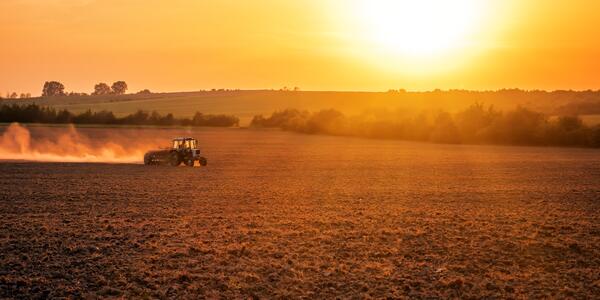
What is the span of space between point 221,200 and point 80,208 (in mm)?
4587

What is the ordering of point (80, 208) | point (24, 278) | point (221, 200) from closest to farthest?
point (24, 278) < point (80, 208) < point (221, 200)

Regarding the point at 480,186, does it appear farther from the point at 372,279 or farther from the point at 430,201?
the point at 372,279

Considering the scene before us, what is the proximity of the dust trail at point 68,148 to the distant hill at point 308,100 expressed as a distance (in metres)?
54.3

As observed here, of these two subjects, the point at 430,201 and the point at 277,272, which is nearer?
the point at 277,272

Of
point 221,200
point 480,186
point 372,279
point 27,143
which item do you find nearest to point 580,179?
point 480,186

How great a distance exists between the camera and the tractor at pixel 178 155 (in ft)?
112

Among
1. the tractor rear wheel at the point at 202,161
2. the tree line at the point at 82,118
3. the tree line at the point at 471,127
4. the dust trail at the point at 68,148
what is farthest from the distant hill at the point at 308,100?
the tractor rear wheel at the point at 202,161

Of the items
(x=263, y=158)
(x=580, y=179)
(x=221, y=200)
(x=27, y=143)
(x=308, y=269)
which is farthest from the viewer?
(x=27, y=143)

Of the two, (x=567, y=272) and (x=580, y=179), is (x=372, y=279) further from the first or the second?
(x=580, y=179)

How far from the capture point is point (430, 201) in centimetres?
2119

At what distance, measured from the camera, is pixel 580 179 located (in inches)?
1147

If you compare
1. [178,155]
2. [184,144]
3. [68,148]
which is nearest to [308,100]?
[68,148]

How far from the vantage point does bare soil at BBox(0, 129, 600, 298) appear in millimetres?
11023

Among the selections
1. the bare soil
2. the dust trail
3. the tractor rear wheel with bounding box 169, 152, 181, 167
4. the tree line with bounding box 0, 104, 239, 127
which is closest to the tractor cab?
the tractor rear wheel with bounding box 169, 152, 181, 167
